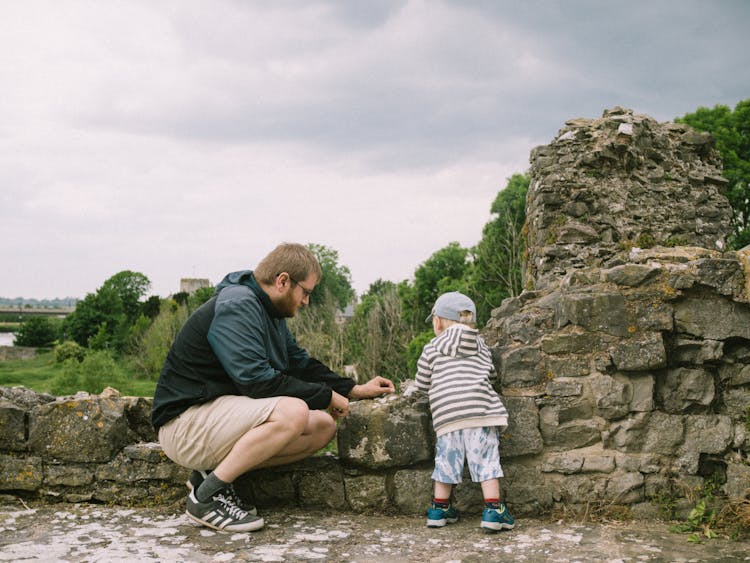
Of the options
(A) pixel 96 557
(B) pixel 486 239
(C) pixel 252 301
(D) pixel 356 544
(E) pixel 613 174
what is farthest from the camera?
(B) pixel 486 239

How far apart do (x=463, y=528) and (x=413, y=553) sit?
19.9 inches

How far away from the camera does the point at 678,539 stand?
323 cm

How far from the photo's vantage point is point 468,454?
3.46 m

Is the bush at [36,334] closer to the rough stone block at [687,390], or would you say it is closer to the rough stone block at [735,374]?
the rough stone block at [687,390]

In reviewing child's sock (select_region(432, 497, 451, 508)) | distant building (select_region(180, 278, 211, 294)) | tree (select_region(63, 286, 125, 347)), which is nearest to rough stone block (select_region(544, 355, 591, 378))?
child's sock (select_region(432, 497, 451, 508))

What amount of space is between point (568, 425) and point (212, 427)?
1.97 meters

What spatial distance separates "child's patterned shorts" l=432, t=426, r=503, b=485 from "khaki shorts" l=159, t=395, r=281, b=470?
37.1 inches

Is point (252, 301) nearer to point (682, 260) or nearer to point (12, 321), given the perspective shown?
point (682, 260)

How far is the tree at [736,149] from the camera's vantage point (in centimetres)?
2139

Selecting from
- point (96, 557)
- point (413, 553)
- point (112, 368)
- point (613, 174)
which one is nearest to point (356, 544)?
point (413, 553)

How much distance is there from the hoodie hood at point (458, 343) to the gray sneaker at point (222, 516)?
1327mm

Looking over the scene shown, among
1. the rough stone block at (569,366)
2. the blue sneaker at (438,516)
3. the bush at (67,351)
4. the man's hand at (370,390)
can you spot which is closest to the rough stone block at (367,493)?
the blue sneaker at (438,516)

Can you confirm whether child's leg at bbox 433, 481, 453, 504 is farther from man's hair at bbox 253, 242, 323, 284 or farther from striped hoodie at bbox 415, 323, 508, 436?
man's hair at bbox 253, 242, 323, 284

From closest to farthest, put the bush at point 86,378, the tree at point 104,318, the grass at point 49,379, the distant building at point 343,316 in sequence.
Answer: the bush at point 86,378, the grass at point 49,379, the distant building at point 343,316, the tree at point 104,318
